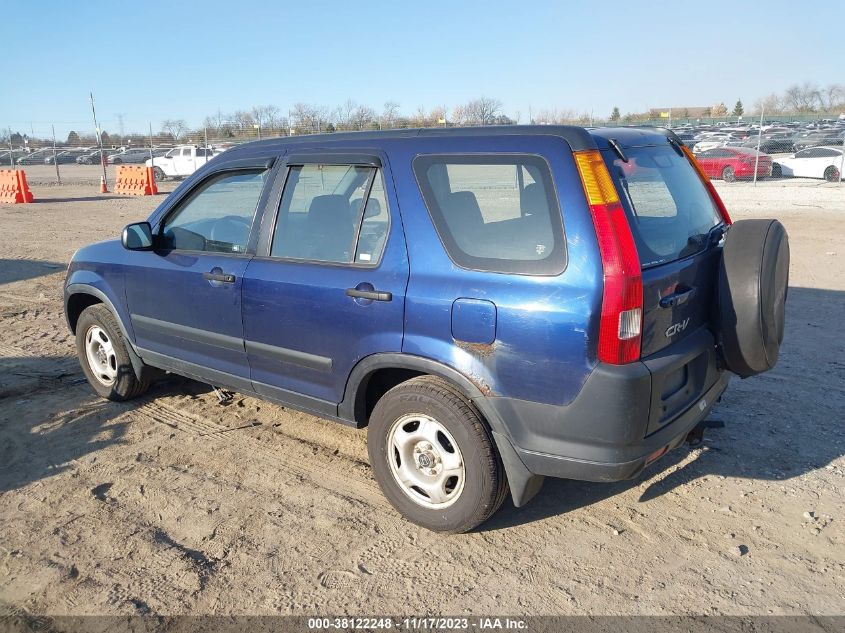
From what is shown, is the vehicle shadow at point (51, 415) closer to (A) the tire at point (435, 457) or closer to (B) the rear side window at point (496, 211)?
(A) the tire at point (435, 457)

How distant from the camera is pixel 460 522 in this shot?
3299 millimetres

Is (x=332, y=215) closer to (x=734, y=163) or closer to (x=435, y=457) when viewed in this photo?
(x=435, y=457)

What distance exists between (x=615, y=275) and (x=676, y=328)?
58 cm

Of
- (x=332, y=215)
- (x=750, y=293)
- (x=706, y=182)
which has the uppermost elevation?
(x=706, y=182)

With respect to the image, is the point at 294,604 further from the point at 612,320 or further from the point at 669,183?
the point at 669,183

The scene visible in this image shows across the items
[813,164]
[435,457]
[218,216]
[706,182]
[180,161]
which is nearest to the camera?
[435,457]

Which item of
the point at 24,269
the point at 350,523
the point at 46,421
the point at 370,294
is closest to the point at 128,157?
the point at 24,269

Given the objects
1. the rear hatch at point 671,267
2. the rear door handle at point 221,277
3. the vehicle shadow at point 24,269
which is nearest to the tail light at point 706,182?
the rear hatch at point 671,267

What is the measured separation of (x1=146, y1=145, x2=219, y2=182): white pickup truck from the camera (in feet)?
94.7

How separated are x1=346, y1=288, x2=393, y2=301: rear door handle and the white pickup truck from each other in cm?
2658

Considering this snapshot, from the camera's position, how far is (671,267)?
3.09 m

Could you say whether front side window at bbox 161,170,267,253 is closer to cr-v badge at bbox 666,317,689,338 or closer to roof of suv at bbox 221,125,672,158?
roof of suv at bbox 221,125,672,158

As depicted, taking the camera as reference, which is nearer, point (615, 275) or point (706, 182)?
point (615, 275)

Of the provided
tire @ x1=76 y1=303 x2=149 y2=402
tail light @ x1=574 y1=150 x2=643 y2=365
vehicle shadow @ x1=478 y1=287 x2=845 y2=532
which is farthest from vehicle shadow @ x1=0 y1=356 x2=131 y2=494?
tail light @ x1=574 y1=150 x2=643 y2=365
